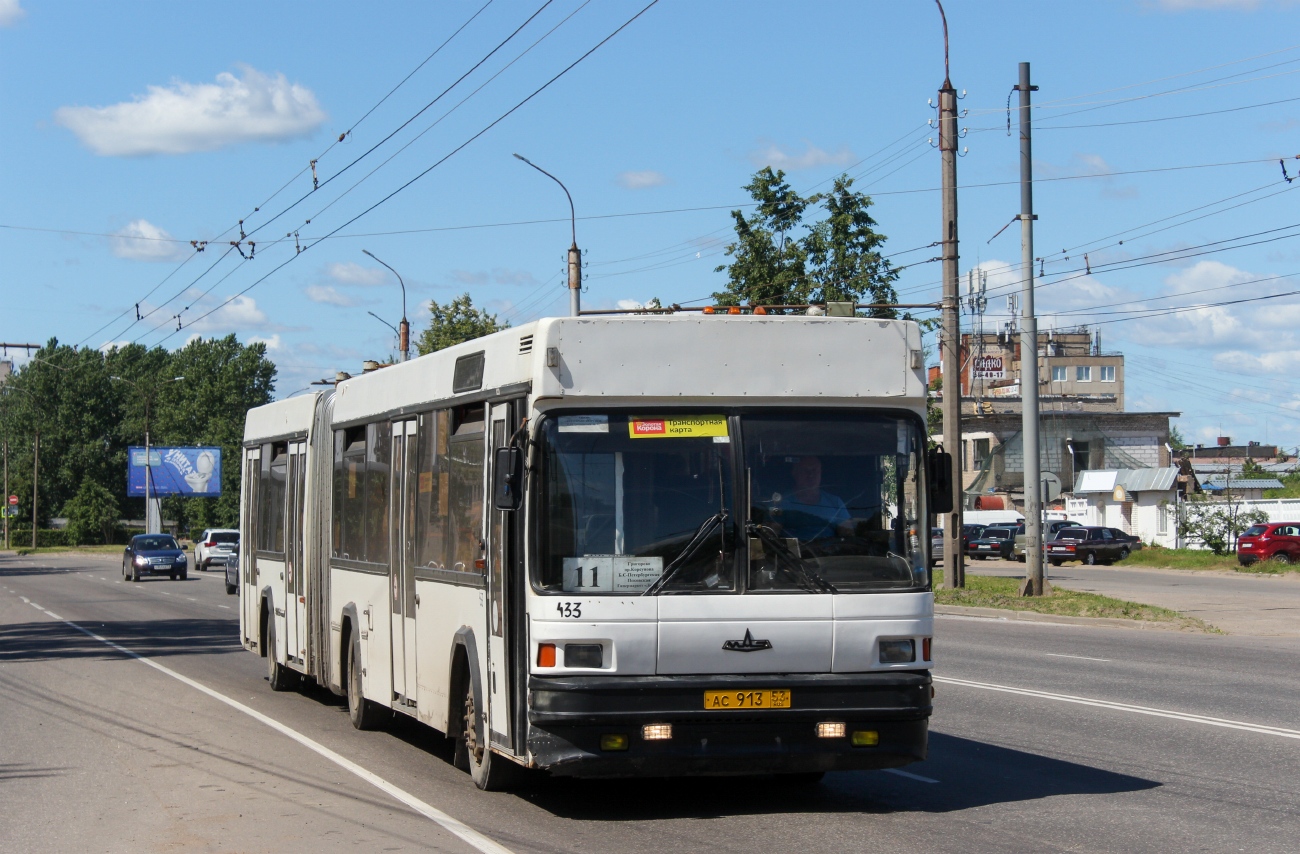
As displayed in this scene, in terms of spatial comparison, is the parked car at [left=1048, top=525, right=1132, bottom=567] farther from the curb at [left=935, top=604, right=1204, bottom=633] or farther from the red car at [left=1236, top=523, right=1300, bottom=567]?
the curb at [left=935, top=604, right=1204, bottom=633]

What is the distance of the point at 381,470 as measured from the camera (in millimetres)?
11961

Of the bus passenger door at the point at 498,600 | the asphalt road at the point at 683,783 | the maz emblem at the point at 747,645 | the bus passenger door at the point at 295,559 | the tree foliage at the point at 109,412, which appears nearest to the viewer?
the asphalt road at the point at 683,783

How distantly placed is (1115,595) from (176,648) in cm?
2127

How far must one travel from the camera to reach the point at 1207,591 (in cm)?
3741

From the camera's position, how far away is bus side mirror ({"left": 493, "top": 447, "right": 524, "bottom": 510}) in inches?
325

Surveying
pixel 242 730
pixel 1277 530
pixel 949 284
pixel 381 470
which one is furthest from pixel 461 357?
pixel 1277 530

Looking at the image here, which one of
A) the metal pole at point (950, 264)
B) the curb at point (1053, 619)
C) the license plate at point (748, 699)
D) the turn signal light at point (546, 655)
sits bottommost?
the curb at point (1053, 619)

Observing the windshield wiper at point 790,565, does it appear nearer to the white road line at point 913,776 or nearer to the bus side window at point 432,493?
the white road line at point 913,776

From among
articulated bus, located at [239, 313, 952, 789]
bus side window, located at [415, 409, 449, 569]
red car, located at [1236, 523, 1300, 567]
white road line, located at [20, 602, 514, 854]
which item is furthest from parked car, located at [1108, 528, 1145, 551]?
articulated bus, located at [239, 313, 952, 789]

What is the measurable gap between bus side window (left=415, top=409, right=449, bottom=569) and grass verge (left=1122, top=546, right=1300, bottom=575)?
1578 inches

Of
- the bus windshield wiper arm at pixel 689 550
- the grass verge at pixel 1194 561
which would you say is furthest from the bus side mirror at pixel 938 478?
the grass verge at pixel 1194 561

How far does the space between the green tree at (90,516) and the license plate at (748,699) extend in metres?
110

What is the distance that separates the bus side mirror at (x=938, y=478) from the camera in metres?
8.72

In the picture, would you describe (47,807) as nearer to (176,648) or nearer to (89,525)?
(176,648)
